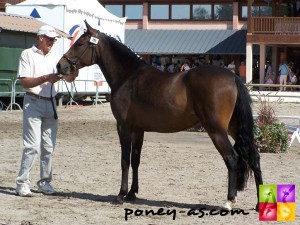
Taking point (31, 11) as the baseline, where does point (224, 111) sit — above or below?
below

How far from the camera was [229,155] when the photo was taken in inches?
323

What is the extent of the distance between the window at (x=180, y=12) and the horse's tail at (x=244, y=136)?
1610 inches

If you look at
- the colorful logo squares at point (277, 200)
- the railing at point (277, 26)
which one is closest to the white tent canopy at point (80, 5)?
the railing at point (277, 26)

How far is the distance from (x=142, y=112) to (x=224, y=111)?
107cm

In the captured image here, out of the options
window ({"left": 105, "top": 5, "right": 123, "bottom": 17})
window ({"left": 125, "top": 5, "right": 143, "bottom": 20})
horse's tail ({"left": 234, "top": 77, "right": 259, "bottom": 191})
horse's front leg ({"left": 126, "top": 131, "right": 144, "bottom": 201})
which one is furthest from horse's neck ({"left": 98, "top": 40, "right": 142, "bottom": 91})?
window ({"left": 105, "top": 5, "right": 123, "bottom": 17})

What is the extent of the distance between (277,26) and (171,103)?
109 ft

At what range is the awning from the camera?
44562 mm

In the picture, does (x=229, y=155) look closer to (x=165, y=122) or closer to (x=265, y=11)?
(x=165, y=122)

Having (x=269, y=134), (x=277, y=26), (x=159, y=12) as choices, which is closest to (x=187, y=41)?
(x=159, y=12)

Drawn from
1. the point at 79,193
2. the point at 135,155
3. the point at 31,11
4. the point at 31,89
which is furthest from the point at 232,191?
the point at 31,11

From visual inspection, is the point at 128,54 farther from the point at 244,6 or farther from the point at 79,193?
the point at 244,6

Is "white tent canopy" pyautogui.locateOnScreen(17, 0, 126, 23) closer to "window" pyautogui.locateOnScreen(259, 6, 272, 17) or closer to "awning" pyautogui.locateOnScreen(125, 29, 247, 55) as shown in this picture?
"awning" pyautogui.locateOnScreen(125, 29, 247, 55)

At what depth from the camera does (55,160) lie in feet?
40.4

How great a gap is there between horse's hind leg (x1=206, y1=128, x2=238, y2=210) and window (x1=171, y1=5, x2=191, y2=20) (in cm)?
4105
